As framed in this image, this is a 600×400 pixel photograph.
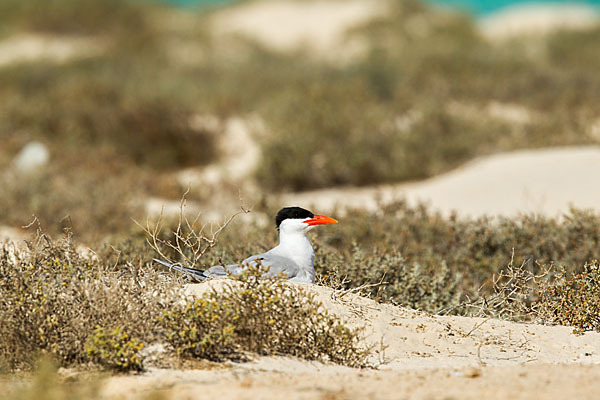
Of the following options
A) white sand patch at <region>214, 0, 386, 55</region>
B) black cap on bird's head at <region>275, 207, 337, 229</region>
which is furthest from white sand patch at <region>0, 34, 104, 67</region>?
black cap on bird's head at <region>275, 207, 337, 229</region>

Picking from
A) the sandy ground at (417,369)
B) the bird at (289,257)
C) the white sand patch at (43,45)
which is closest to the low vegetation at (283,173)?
the sandy ground at (417,369)

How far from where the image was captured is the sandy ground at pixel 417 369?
10.7ft

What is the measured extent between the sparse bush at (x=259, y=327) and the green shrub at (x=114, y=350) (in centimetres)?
25

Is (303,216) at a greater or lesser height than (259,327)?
greater

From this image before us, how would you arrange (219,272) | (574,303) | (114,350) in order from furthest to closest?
(574,303), (219,272), (114,350)

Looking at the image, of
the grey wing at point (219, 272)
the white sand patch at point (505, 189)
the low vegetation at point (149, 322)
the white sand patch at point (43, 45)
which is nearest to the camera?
the low vegetation at point (149, 322)

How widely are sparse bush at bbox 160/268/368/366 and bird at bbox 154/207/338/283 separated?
42 centimetres

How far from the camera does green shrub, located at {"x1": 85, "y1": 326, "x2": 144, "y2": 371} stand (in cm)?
357

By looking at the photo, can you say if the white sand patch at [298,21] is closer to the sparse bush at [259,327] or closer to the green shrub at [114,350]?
the sparse bush at [259,327]

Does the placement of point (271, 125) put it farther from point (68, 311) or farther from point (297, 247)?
point (68, 311)

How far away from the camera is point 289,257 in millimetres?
4723

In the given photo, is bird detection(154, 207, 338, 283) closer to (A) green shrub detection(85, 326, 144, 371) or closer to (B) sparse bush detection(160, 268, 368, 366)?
(B) sparse bush detection(160, 268, 368, 366)

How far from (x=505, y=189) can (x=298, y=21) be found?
25.6 m

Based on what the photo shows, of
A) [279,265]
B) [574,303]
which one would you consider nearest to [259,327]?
[279,265]
